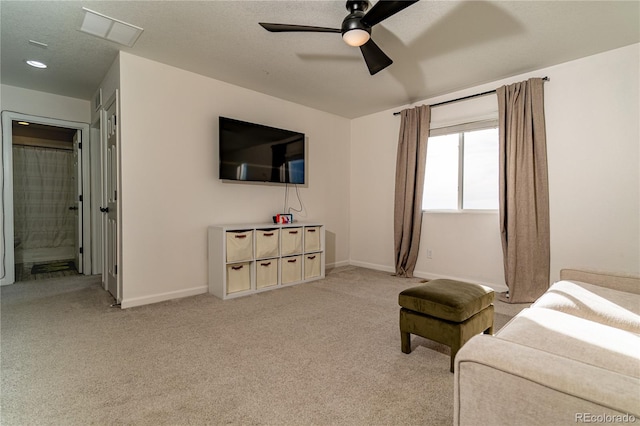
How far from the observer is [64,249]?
5.61 meters

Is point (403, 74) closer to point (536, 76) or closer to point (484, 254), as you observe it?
point (536, 76)

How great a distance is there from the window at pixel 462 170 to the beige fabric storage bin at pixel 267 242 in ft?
7.07

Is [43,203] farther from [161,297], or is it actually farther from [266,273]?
[266,273]

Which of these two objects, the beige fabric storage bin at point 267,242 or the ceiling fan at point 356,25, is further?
the beige fabric storage bin at point 267,242

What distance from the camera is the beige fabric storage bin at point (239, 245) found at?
328 cm

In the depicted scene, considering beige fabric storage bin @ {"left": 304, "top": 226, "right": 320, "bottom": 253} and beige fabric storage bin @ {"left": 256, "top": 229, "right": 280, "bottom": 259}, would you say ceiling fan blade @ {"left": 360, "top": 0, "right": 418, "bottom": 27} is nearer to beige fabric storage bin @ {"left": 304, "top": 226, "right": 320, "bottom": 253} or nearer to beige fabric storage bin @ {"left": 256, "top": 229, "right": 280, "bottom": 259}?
beige fabric storage bin @ {"left": 256, "top": 229, "right": 280, "bottom": 259}

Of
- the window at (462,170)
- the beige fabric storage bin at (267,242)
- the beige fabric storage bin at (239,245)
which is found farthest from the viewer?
the window at (462,170)

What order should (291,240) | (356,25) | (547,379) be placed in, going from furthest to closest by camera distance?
1. (291,240)
2. (356,25)
3. (547,379)

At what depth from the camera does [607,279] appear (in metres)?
1.90

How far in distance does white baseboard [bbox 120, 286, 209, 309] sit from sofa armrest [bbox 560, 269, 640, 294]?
134 inches

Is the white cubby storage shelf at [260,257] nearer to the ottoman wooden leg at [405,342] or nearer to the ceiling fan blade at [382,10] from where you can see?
the ottoman wooden leg at [405,342]

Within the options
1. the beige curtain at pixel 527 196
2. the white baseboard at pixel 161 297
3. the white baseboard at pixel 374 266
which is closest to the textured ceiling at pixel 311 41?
the beige curtain at pixel 527 196

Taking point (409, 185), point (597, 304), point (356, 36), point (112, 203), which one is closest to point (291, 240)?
point (409, 185)

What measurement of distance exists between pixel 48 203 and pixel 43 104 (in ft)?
7.91
